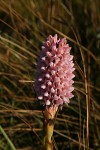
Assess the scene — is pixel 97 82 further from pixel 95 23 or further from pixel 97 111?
pixel 95 23

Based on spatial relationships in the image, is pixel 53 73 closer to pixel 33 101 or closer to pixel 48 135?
pixel 48 135

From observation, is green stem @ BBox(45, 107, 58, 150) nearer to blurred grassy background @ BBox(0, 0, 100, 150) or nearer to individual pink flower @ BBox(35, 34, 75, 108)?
individual pink flower @ BBox(35, 34, 75, 108)

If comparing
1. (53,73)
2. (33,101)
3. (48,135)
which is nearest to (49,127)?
(48,135)

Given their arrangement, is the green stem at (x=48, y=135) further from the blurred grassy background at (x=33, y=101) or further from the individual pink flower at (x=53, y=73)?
the blurred grassy background at (x=33, y=101)

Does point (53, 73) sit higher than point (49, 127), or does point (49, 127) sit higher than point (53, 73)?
point (53, 73)

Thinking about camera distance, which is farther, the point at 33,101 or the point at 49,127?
the point at 33,101

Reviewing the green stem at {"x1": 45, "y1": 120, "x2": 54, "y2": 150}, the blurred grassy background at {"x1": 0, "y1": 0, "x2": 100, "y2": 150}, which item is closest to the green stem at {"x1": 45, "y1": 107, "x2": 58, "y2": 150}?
the green stem at {"x1": 45, "y1": 120, "x2": 54, "y2": 150}

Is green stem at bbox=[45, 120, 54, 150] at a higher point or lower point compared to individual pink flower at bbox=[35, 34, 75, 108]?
lower

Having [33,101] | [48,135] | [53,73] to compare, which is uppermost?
[33,101]

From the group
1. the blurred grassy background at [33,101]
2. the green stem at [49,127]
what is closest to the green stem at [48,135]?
the green stem at [49,127]
